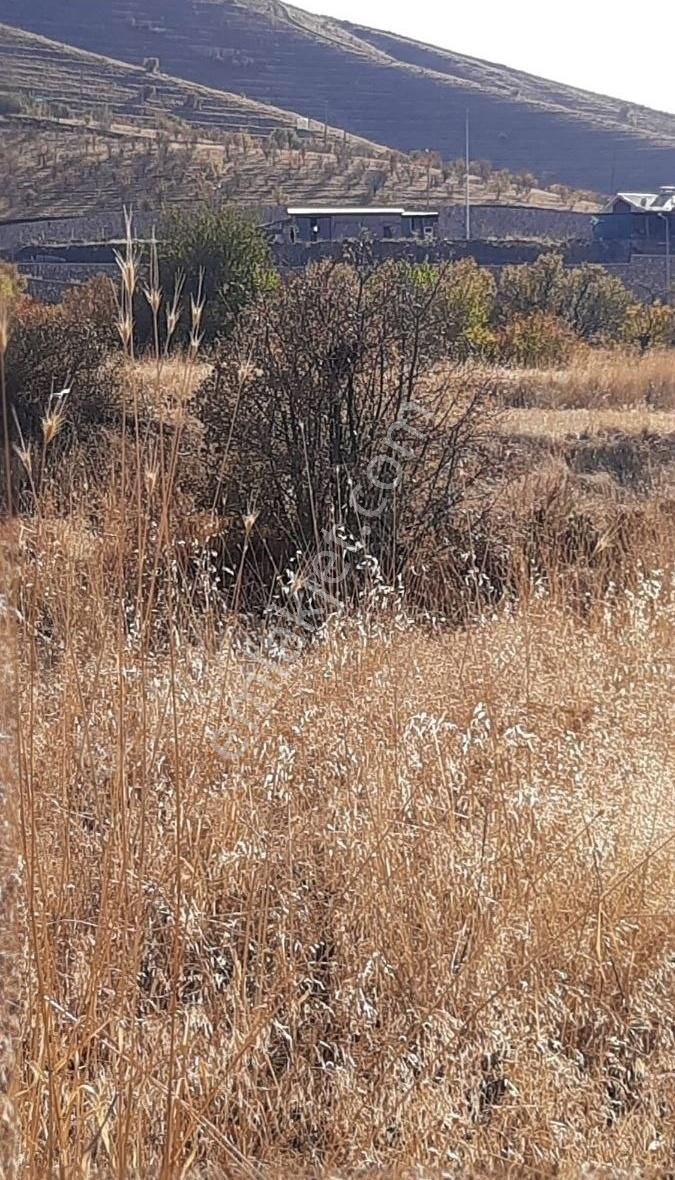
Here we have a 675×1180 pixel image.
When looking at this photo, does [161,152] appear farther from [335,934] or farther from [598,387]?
[335,934]

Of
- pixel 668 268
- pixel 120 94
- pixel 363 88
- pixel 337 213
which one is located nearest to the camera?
pixel 668 268

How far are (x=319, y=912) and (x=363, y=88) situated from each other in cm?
6772

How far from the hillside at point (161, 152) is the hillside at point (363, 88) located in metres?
4.08

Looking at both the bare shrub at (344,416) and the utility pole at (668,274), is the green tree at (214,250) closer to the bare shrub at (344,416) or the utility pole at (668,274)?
the bare shrub at (344,416)

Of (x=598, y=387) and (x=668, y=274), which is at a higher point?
(x=598, y=387)

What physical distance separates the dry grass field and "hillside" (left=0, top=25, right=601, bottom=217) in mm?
7389

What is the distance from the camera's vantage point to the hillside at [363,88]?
2195 inches

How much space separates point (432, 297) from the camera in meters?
7.05

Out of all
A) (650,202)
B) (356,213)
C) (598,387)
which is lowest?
(598,387)

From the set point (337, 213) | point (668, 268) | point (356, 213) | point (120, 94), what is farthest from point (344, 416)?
point (120, 94)

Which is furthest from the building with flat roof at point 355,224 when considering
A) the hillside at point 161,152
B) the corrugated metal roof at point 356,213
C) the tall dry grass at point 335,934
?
the tall dry grass at point 335,934

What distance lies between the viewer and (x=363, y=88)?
64.8 m

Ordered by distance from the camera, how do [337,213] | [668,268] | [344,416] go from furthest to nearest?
[337,213] < [668,268] < [344,416]

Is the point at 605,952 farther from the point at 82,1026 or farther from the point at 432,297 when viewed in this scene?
the point at 432,297
